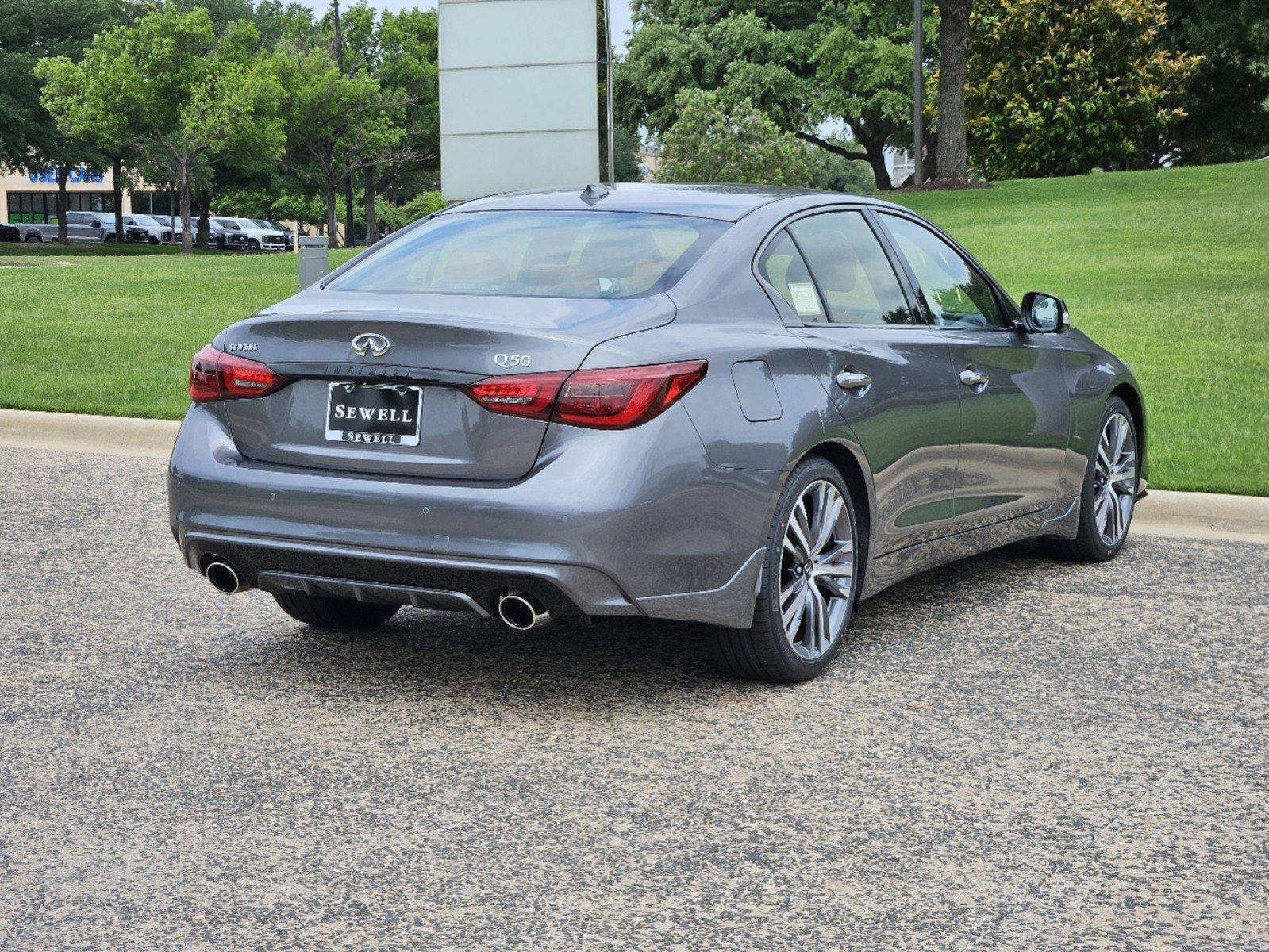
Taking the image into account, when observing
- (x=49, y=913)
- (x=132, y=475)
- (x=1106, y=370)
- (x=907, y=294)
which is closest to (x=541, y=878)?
(x=49, y=913)

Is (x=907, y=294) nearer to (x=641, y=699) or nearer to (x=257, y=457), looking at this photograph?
(x=641, y=699)

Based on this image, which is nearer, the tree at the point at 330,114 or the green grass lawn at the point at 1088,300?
the green grass lawn at the point at 1088,300

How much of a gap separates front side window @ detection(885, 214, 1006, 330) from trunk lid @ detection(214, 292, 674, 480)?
1.61 m

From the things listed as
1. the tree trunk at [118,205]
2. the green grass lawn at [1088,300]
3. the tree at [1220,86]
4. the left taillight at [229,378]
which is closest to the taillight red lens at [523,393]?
the left taillight at [229,378]

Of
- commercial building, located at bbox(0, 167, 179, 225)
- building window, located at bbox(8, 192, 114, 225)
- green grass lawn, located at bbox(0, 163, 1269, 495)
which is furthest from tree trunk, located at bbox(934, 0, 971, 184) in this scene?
building window, located at bbox(8, 192, 114, 225)

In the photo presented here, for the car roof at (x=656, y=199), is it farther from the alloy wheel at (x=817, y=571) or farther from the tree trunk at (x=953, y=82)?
the tree trunk at (x=953, y=82)

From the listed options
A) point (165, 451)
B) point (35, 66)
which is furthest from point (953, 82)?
point (35, 66)

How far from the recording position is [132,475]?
973cm

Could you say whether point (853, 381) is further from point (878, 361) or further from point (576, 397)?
point (576, 397)

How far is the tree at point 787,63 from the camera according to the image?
5366 cm

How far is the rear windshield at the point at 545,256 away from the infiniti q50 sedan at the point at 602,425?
1 centimetres

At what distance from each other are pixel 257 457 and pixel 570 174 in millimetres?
8643

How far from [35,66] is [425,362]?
62.5 meters

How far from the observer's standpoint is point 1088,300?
62.7 ft
